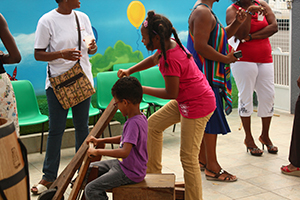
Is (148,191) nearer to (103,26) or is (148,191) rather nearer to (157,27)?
(157,27)

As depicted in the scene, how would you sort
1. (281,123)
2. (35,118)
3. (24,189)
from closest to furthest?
1. (24,189)
2. (35,118)
3. (281,123)

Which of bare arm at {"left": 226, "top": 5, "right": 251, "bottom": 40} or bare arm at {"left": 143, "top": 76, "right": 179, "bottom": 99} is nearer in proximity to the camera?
bare arm at {"left": 143, "top": 76, "right": 179, "bottom": 99}

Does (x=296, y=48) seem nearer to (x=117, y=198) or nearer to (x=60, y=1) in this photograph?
(x=60, y=1)

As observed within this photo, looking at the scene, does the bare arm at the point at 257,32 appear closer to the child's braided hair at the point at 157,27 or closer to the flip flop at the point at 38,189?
the child's braided hair at the point at 157,27

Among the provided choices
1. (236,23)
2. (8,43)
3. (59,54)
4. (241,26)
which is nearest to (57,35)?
(59,54)

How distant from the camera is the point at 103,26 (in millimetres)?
5664

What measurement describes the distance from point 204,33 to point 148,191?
58.5 inches

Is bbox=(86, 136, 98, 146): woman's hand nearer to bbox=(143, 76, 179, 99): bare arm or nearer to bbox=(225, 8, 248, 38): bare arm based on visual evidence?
bbox=(143, 76, 179, 99): bare arm

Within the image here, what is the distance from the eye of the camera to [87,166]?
2.28m

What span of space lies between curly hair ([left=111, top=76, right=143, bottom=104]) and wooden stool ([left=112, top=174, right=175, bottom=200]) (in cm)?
53

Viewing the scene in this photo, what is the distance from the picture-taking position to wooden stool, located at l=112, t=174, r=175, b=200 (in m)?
2.21

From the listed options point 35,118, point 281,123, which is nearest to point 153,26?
point 35,118

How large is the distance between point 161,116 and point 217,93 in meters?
0.74

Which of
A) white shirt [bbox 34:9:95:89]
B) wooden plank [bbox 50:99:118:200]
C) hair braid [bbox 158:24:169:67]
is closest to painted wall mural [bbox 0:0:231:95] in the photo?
white shirt [bbox 34:9:95:89]
